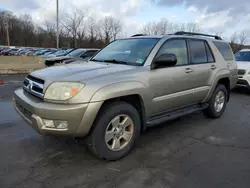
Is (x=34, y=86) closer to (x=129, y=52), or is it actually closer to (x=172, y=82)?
(x=129, y=52)

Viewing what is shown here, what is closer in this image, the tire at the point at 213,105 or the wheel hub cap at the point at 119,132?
the wheel hub cap at the point at 119,132

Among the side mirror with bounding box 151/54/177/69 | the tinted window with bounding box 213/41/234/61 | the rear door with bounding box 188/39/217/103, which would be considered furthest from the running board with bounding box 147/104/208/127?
the tinted window with bounding box 213/41/234/61

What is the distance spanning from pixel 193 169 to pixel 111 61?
2.09 metres

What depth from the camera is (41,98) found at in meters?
2.83

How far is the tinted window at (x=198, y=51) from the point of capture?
14.2 feet

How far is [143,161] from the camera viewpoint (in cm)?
313

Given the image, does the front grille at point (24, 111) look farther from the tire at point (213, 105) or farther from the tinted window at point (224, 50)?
the tinted window at point (224, 50)

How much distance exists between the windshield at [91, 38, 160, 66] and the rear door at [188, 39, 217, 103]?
985 mm

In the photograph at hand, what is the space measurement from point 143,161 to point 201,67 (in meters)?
2.29

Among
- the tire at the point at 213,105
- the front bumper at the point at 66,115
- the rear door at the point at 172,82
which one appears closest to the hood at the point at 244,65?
the tire at the point at 213,105

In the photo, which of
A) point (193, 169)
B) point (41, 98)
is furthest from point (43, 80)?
point (193, 169)

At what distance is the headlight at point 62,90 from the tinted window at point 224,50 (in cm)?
365

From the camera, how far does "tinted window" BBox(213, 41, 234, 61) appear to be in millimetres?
5076

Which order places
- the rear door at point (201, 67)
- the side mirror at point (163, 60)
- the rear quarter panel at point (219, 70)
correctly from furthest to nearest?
the rear quarter panel at point (219, 70), the rear door at point (201, 67), the side mirror at point (163, 60)
